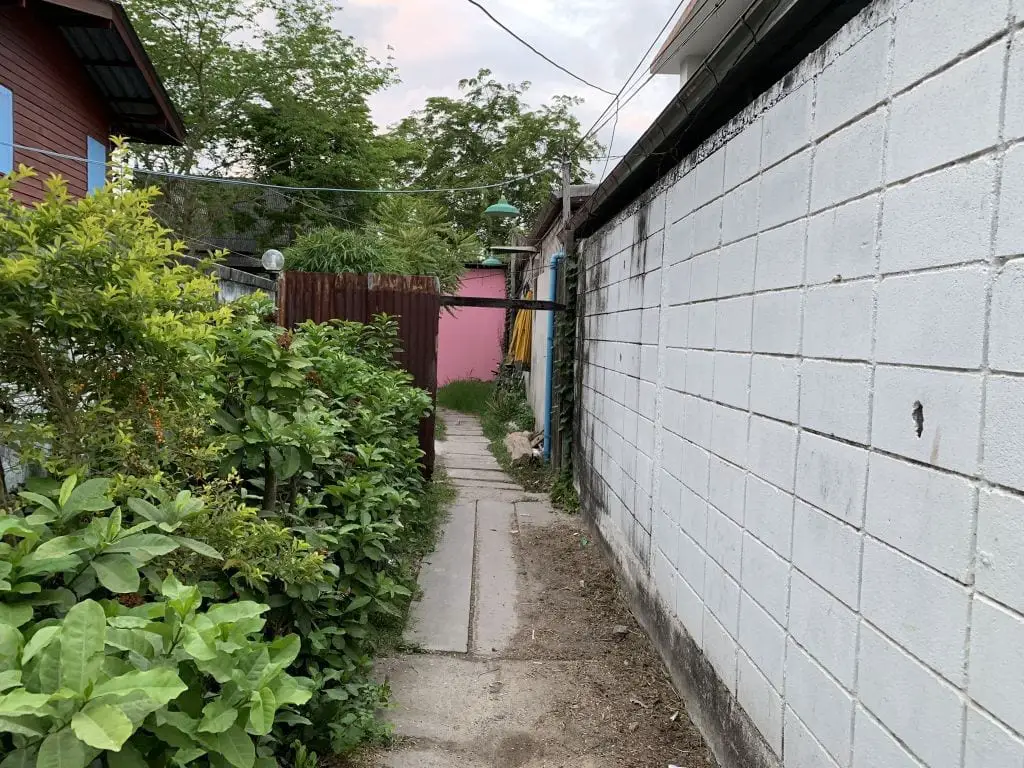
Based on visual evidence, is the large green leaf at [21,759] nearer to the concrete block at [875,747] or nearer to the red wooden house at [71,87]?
the concrete block at [875,747]

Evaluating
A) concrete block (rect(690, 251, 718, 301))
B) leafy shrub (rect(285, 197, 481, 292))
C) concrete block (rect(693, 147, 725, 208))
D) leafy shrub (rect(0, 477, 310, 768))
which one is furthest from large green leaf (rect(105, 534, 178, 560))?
leafy shrub (rect(285, 197, 481, 292))

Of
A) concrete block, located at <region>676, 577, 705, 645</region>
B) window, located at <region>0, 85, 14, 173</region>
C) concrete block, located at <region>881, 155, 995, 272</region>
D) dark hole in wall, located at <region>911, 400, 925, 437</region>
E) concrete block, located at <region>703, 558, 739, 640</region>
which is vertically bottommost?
concrete block, located at <region>676, 577, 705, 645</region>

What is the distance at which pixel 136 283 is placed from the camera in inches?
66.0

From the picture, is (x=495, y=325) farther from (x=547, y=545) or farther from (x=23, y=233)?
(x=23, y=233)

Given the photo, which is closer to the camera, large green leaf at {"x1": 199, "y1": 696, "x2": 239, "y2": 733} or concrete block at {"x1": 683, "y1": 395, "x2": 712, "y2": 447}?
large green leaf at {"x1": 199, "y1": 696, "x2": 239, "y2": 733}

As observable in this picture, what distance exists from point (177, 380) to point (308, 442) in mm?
630

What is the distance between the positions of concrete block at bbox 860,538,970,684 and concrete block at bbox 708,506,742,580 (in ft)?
2.92

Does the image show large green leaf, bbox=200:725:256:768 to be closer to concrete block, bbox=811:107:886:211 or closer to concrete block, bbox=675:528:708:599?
concrete block, bbox=811:107:886:211

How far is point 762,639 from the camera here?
7.72 ft

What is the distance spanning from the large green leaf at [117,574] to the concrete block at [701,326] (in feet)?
7.54

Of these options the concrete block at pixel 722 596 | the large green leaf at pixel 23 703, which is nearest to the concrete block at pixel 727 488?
the concrete block at pixel 722 596

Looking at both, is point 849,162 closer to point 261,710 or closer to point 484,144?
point 261,710

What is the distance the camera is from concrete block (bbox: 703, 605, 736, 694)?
2.62 m

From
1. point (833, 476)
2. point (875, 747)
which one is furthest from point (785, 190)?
point (875, 747)
